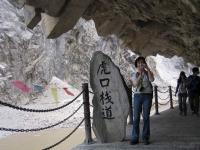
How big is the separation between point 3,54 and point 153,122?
81.1 ft

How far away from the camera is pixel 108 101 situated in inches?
275

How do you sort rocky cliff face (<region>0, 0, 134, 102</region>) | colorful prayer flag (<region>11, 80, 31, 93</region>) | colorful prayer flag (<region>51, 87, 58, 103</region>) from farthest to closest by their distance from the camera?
rocky cliff face (<region>0, 0, 134, 102</region>)
colorful prayer flag (<region>11, 80, 31, 93</region>)
colorful prayer flag (<region>51, 87, 58, 103</region>)

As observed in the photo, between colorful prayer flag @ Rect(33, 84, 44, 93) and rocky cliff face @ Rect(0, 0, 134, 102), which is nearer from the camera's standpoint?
colorful prayer flag @ Rect(33, 84, 44, 93)

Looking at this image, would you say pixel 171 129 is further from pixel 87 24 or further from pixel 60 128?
pixel 87 24

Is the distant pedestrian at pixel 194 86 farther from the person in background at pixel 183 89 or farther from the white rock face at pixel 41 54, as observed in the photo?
the white rock face at pixel 41 54

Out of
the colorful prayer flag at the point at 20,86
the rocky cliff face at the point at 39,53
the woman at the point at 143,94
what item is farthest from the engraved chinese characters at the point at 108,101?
the rocky cliff face at the point at 39,53

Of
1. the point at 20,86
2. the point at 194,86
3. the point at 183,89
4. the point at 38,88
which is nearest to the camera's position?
the point at 194,86

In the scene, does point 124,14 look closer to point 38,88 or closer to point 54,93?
point 54,93

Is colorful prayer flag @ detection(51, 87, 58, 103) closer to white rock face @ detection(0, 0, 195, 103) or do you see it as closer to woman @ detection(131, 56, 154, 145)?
white rock face @ detection(0, 0, 195, 103)

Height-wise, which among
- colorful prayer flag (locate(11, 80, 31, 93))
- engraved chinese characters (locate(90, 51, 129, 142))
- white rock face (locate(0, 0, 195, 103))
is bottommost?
engraved chinese characters (locate(90, 51, 129, 142))

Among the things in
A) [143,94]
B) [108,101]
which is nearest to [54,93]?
[108,101]

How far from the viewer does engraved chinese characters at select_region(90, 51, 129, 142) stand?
6875 mm

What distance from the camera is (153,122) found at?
9477 millimetres

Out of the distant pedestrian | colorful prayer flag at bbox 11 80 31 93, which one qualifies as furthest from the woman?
colorful prayer flag at bbox 11 80 31 93
